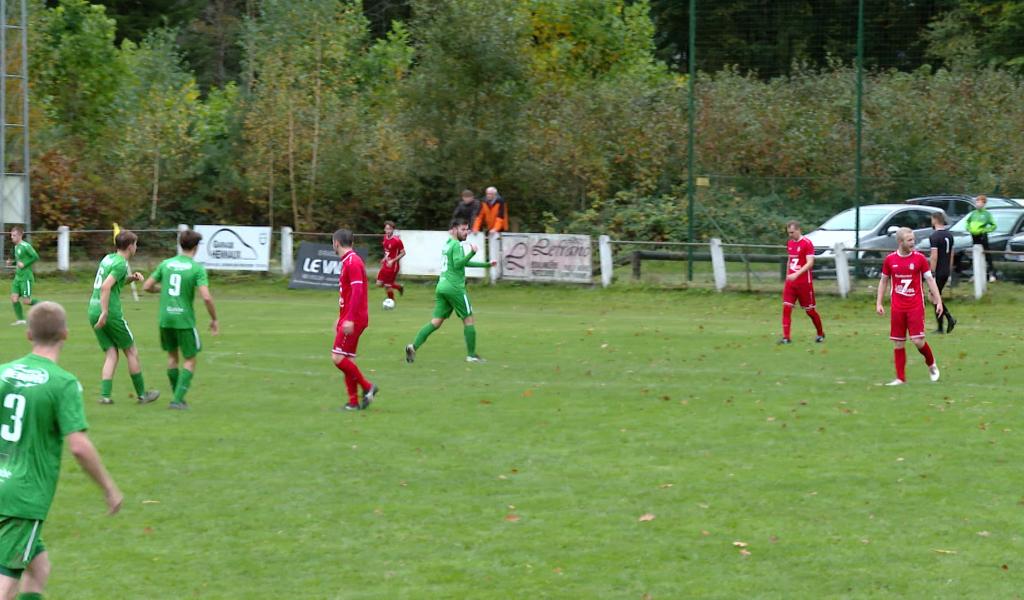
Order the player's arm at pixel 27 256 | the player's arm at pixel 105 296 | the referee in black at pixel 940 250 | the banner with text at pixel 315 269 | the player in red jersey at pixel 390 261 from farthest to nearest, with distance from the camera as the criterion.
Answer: the banner with text at pixel 315 269, the player in red jersey at pixel 390 261, the player's arm at pixel 27 256, the referee in black at pixel 940 250, the player's arm at pixel 105 296

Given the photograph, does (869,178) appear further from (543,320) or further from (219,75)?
(219,75)

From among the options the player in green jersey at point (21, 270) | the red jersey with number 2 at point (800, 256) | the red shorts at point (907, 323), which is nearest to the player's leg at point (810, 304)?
the red jersey with number 2 at point (800, 256)

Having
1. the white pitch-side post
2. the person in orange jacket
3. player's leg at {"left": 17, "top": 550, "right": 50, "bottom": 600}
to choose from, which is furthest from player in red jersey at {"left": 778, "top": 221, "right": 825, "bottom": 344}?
player's leg at {"left": 17, "top": 550, "right": 50, "bottom": 600}

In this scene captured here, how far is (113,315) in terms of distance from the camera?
14.1m

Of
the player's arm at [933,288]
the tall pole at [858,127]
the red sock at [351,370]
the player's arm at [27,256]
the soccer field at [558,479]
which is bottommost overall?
the soccer field at [558,479]

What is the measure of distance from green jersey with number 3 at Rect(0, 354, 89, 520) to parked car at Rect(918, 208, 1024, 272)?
79.4ft

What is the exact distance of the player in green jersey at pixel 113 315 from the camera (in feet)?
45.2

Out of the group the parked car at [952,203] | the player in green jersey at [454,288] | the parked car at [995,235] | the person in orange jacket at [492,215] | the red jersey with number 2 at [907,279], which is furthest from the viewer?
the parked car at [952,203]

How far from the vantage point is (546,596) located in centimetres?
766

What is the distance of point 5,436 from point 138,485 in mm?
4268

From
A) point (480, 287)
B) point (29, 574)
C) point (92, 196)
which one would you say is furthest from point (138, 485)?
point (92, 196)

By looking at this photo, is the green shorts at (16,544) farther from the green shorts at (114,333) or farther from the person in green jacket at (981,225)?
the person in green jacket at (981,225)

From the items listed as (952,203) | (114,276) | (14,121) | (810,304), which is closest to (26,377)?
(114,276)

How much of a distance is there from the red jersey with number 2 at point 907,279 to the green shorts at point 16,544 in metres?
11.3
